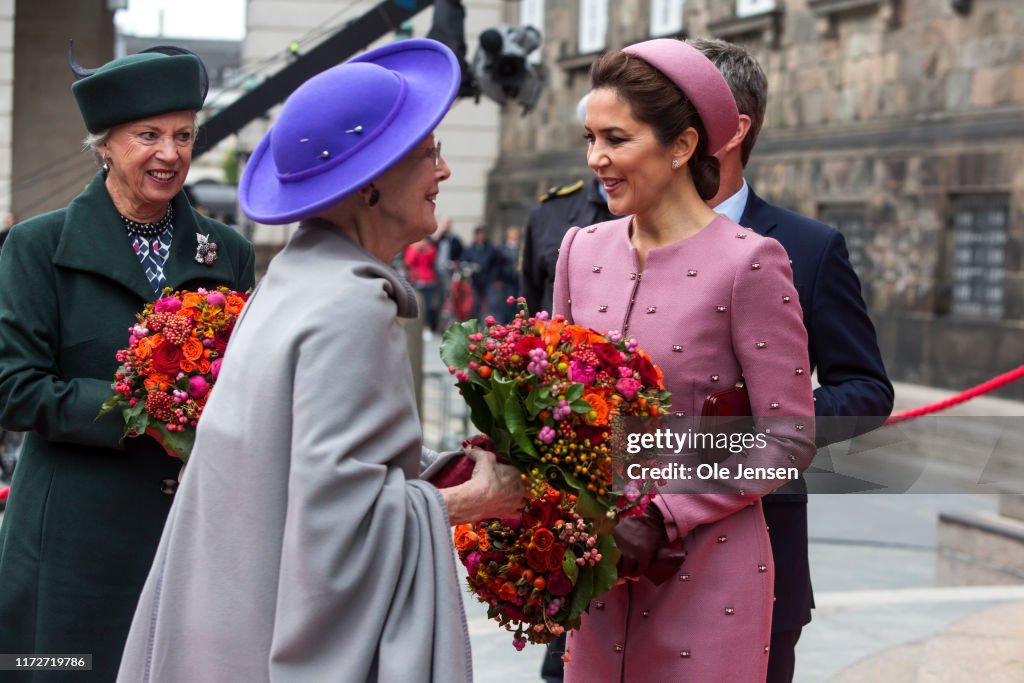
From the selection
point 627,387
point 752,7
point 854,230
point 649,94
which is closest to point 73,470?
point 627,387

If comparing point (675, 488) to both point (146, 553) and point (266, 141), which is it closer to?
point (266, 141)

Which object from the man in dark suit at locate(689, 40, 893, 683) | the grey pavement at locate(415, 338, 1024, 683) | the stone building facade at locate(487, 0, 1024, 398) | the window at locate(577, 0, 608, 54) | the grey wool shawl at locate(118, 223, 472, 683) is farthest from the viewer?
the window at locate(577, 0, 608, 54)

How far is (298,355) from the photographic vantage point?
2217 millimetres

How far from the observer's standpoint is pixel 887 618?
6.34 m

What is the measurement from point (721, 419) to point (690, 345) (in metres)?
0.17

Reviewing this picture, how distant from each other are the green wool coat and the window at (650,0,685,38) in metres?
17.2

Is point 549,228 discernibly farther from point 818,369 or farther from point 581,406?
point 581,406

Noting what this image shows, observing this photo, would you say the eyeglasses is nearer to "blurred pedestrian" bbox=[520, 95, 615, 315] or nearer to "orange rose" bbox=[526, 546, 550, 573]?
"orange rose" bbox=[526, 546, 550, 573]

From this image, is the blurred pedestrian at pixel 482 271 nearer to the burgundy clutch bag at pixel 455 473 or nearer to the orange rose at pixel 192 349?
the orange rose at pixel 192 349

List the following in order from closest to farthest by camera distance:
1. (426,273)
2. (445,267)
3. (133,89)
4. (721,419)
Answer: (721,419), (133,89), (426,273), (445,267)

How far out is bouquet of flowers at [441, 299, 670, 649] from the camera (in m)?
2.56

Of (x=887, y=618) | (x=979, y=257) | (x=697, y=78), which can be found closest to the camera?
(x=697, y=78)

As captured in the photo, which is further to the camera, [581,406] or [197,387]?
[197,387]

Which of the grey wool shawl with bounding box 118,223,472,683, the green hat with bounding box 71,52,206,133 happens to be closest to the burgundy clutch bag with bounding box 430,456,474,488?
the grey wool shawl with bounding box 118,223,472,683
